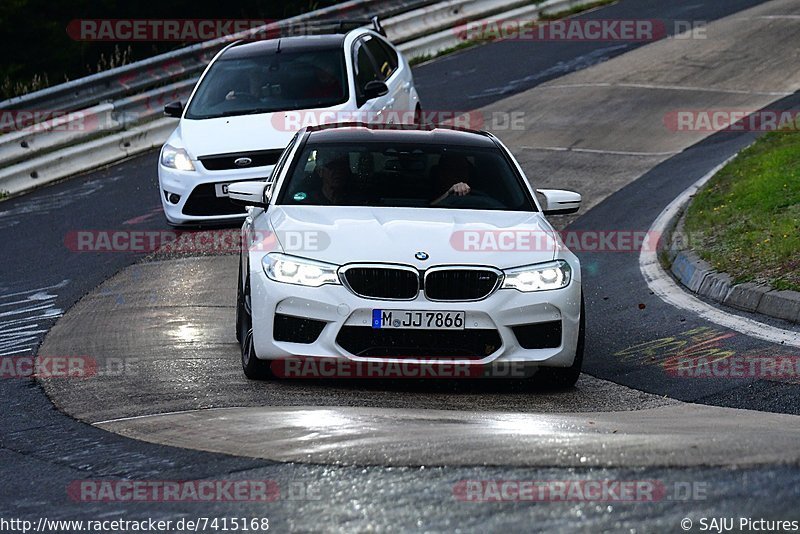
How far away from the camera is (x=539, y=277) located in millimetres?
8039

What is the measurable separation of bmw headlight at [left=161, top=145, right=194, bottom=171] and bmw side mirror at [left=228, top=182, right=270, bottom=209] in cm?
423

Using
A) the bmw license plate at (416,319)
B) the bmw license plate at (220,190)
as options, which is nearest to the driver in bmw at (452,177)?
the bmw license plate at (416,319)

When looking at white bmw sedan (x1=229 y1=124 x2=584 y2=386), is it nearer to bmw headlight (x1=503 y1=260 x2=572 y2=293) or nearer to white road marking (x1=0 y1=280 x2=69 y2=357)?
bmw headlight (x1=503 y1=260 x2=572 y2=293)

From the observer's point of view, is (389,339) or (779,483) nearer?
(779,483)

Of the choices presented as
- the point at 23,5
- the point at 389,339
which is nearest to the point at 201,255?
the point at 389,339

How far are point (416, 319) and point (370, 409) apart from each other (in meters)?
0.67

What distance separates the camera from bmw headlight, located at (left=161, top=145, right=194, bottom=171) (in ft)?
45.2

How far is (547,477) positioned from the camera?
5133mm

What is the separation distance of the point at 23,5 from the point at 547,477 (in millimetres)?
25993

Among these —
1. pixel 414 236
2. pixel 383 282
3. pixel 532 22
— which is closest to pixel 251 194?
pixel 414 236

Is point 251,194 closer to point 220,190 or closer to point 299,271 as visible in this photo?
point 299,271

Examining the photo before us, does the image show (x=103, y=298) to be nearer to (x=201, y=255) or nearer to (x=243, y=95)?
(x=201, y=255)

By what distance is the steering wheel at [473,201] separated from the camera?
29.4 feet

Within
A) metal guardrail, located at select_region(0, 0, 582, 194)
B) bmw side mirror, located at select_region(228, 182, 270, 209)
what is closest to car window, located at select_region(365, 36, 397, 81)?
metal guardrail, located at select_region(0, 0, 582, 194)
